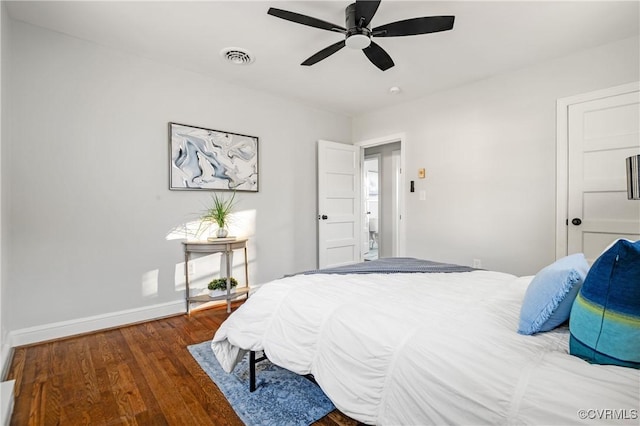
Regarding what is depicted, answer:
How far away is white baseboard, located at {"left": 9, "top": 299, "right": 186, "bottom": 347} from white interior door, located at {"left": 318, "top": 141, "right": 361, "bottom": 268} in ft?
6.53

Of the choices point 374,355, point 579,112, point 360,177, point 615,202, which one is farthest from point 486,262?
point 374,355

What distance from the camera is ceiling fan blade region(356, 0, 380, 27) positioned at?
1.88 metres

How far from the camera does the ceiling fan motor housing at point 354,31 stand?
2098 mm

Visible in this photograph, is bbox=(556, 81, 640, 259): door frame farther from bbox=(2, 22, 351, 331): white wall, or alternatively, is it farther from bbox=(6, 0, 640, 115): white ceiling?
bbox=(2, 22, 351, 331): white wall

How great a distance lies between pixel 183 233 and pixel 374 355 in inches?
106

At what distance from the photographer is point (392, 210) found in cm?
Result: 550

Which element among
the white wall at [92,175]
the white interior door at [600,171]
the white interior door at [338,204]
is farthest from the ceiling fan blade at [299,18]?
the white interior door at [600,171]

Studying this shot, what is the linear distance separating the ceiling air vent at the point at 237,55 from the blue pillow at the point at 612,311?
9.83ft

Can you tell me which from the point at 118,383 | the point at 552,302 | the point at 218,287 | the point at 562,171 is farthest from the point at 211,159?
the point at 562,171

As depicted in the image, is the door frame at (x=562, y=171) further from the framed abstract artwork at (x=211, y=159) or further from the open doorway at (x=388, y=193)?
the framed abstract artwork at (x=211, y=159)

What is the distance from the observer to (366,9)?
196 centimetres

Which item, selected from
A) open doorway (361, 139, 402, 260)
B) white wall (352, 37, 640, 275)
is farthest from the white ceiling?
open doorway (361, 139, 402, 260)

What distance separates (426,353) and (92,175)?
3023mm

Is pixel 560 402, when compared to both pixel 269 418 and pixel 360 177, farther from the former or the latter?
pixel 360 177
